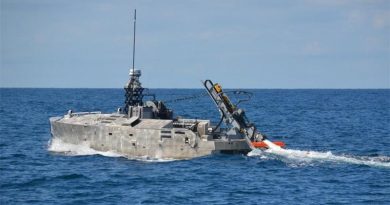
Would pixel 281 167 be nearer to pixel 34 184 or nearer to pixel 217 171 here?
pixel 217 171

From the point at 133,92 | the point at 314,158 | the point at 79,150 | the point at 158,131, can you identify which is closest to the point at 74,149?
the point at 79,150

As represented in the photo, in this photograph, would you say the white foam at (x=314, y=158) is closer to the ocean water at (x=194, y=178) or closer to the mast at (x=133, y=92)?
the ocean water at (x=194, y=178)

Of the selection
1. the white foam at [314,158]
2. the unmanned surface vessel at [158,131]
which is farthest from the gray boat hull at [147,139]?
the white foam at [314,158]

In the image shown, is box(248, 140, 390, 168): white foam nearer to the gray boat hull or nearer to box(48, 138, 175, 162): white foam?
the gray boat hull

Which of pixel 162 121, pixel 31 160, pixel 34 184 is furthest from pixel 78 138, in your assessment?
pixel 34 184

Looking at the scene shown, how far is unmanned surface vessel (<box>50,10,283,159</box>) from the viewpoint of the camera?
184 ft

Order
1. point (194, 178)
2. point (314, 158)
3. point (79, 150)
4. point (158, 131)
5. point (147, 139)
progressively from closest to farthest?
point (194, 178), point (314, 158), point (158, 131), point (147, 139), point (79, 150)

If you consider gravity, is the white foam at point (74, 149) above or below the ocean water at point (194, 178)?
above

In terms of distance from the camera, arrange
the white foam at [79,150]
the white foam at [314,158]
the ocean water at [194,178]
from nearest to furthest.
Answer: the ocean water at [194,178]
the white foam at [314,158]
the white foam at [79,150]

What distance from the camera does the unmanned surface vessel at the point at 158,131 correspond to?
2202 inches

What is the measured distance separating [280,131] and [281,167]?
38770 millimetres

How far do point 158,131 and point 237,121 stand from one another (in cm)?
630

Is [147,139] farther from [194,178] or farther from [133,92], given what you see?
[194,178]

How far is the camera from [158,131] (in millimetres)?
56531
